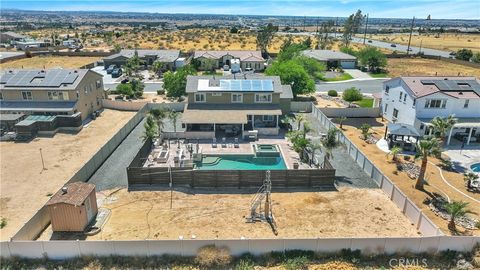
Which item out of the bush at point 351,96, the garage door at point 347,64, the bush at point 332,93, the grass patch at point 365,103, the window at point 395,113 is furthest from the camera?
the garage door at point 347,64

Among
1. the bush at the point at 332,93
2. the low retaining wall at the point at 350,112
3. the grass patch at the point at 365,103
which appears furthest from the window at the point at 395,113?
the bush at the point at 332,93

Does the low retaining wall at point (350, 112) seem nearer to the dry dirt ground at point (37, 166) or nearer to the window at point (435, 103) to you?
the window at point (435, 103)

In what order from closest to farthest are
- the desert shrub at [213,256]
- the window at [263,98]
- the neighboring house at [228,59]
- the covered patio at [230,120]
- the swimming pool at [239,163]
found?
the desert shrub at [213,256], the swimming pool at [239,163], the covered patio at [230,120], the window at [263,98], the neighboring house at [228,59]

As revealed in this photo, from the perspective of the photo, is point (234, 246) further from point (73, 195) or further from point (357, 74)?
point (357, 74)

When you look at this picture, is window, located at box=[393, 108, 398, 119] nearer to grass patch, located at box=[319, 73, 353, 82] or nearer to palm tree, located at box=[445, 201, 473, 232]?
palm tree, located at box=[445, 201, 473, 232]

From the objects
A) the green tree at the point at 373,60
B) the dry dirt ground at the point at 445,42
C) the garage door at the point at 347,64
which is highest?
the dry dirt ground at the point at 445,42

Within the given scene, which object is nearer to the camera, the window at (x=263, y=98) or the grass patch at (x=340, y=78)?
the window at (x=263, y=98)
